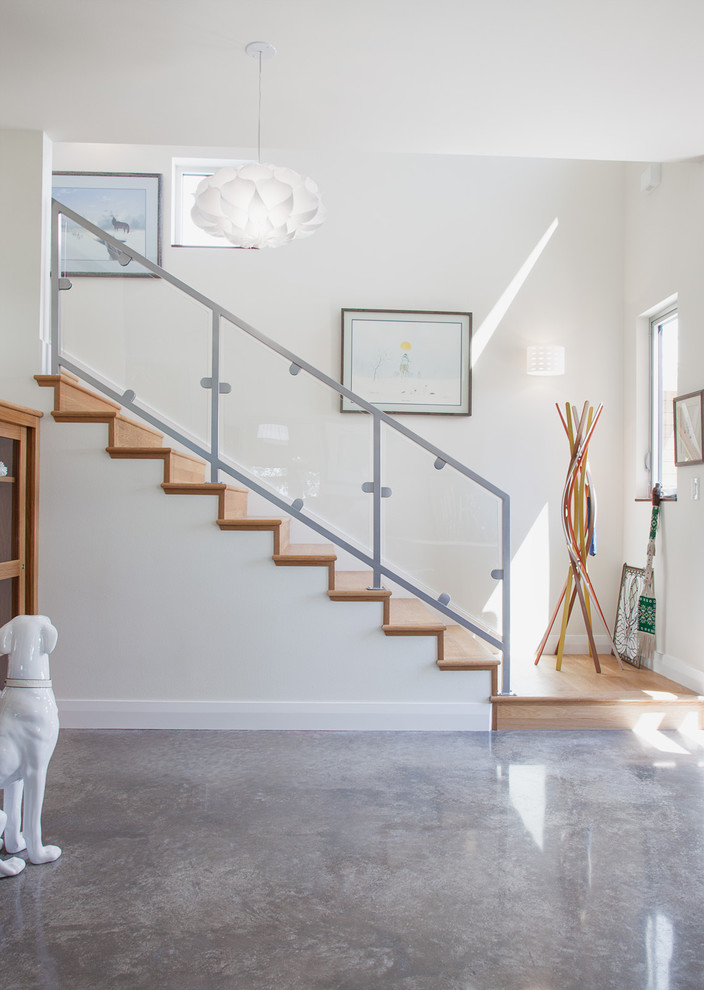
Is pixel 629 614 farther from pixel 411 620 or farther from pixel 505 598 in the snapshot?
pixel 411 620

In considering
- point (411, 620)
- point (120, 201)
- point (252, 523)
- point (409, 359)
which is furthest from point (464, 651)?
point (120, 201)

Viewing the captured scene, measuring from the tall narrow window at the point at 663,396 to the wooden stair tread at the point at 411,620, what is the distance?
1.79m

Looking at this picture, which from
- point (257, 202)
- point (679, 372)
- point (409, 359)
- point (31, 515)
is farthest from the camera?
point (409, 359)

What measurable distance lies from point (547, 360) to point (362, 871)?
3430mm

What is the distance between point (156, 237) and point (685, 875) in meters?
4.45

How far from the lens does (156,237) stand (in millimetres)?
4801

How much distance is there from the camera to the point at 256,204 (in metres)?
2.86

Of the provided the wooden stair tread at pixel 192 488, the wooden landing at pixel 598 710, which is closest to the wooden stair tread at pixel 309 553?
the wooden stair tread at pixel 192 488

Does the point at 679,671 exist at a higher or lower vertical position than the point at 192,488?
lower

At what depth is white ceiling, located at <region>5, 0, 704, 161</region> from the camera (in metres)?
2.69

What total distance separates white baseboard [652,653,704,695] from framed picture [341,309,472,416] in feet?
6.18

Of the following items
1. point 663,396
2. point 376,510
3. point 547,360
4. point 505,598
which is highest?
point 547,360

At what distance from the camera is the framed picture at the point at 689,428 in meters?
3.75

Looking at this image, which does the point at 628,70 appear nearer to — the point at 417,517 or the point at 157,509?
the point at 417,517
